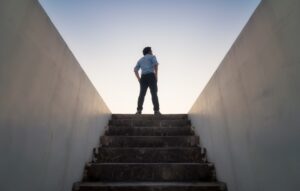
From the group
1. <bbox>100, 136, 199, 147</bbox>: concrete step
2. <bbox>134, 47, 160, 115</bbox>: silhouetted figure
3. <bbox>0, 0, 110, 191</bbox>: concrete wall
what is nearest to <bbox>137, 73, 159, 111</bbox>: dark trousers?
<bbox>134, 47, 160, 115</bbox>: silhouetted figure

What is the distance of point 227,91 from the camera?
2.25 m

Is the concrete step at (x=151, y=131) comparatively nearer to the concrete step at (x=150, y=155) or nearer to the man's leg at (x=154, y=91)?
the concrete step at (x=150, y=155)

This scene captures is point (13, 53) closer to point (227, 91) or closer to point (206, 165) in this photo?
point (227, 91)

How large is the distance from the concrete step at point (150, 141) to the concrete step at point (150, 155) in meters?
0.36

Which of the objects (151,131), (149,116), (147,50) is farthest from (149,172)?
(147,50)

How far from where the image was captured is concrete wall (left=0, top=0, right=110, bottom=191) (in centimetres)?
116

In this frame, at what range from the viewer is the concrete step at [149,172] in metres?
2.48

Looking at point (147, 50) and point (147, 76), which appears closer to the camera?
point (147, 76)

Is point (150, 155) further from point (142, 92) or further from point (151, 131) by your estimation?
point (142, 92)

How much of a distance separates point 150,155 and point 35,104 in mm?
1803

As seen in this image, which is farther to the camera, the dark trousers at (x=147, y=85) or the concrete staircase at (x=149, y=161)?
the dark trousers at (x=147, y=85)

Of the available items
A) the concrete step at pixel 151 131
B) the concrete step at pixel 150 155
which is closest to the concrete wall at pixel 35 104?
the concrete step at pixel 150 155

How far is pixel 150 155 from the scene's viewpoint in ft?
9.62

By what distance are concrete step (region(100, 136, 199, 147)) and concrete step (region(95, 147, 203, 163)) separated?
361 mm
